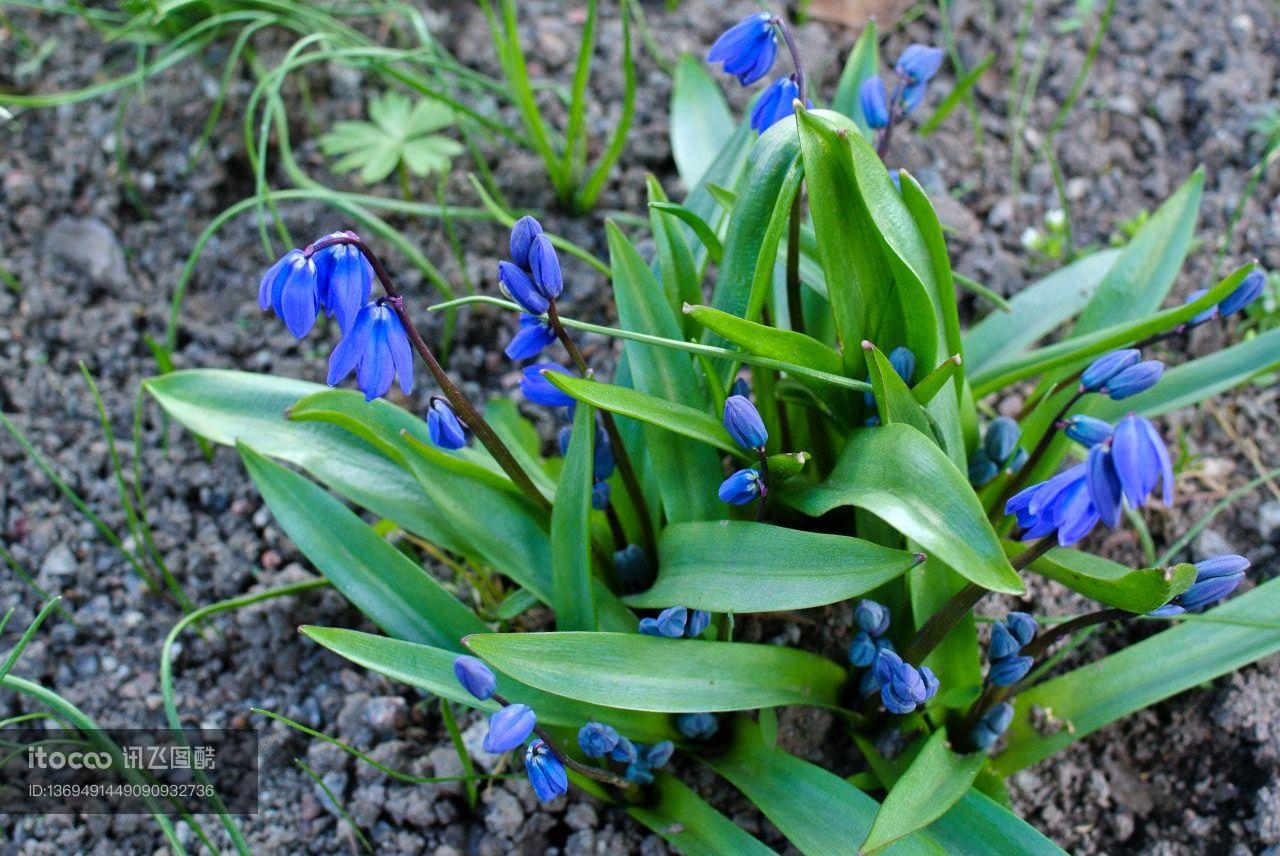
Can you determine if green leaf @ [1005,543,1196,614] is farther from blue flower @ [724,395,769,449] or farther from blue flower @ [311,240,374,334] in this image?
blue flower @ [311,240,374,334]

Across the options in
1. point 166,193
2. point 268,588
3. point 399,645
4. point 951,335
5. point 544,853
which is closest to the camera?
point 399,645

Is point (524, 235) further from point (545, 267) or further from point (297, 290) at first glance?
point (297, 290)

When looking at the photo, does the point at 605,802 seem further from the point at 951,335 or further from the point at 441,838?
the point at 951,335

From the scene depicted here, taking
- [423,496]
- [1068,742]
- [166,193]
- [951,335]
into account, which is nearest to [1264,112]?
[951,335]

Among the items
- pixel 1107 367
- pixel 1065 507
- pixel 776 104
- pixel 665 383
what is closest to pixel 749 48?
pixel 776 104

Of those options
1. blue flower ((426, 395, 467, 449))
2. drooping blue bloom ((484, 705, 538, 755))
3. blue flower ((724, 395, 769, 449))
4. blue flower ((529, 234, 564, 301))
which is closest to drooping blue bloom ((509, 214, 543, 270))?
blue flower ((529, 234, 564, 301))

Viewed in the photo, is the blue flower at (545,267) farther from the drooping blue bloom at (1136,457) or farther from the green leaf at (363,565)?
the drooping blue bloom at (1136,457)

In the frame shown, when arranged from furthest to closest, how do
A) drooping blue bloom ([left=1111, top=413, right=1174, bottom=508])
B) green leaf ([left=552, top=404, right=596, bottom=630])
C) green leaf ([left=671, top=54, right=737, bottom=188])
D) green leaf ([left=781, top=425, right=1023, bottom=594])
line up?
green leaf ([left=671, top=54, right=737, bottom=188]) → green leaf ([left=552, top=404, right=596, bottom=630]) → green leaf ([left=781, top=425, right=1023, bottom=594]) → drooping blue bloom ([left=1111, top=413, right=1174, bottom=508])
